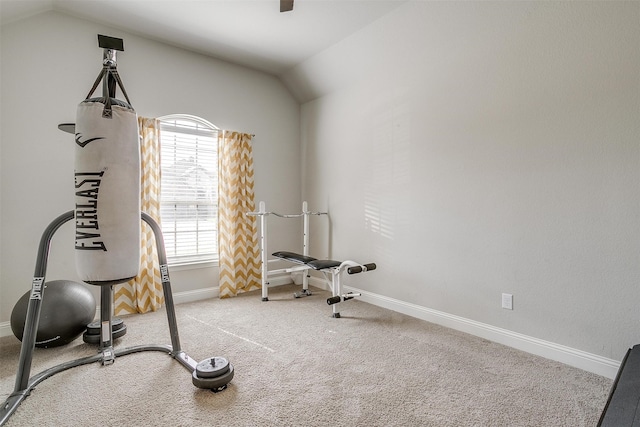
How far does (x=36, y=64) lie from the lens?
9.78 ft

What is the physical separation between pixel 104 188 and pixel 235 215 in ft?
7.33

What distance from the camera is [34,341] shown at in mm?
1959

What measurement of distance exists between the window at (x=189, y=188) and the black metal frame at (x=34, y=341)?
150 centimetres

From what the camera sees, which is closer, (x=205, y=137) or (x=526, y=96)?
(x=526, y=96)

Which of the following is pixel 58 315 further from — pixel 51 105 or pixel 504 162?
pixel 504 162

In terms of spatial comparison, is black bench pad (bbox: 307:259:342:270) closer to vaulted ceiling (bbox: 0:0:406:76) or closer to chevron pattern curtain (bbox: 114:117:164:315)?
chevron pattern curtain (bbox: 114:117:164:315)

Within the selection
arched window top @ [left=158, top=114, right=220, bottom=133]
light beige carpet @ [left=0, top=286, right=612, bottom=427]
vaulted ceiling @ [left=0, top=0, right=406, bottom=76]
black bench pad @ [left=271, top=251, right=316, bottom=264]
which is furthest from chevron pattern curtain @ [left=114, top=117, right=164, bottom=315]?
black bench pad @ [left=271, top=251, right=316, bottom=264]

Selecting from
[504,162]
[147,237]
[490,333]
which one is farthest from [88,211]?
[490,333]

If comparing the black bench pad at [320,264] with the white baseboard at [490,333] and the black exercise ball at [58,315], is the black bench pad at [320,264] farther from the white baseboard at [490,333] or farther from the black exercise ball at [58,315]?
the black exercise ball at [58,315]

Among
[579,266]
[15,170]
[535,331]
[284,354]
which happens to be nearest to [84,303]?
[15,170]

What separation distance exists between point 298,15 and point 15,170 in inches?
113

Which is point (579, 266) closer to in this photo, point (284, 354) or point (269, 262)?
point (284, 354)

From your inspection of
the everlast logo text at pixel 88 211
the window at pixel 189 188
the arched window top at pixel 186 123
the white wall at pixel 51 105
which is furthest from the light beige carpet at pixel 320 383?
the arched window top at pixel 186 123

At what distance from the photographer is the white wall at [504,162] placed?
2.12 metres
